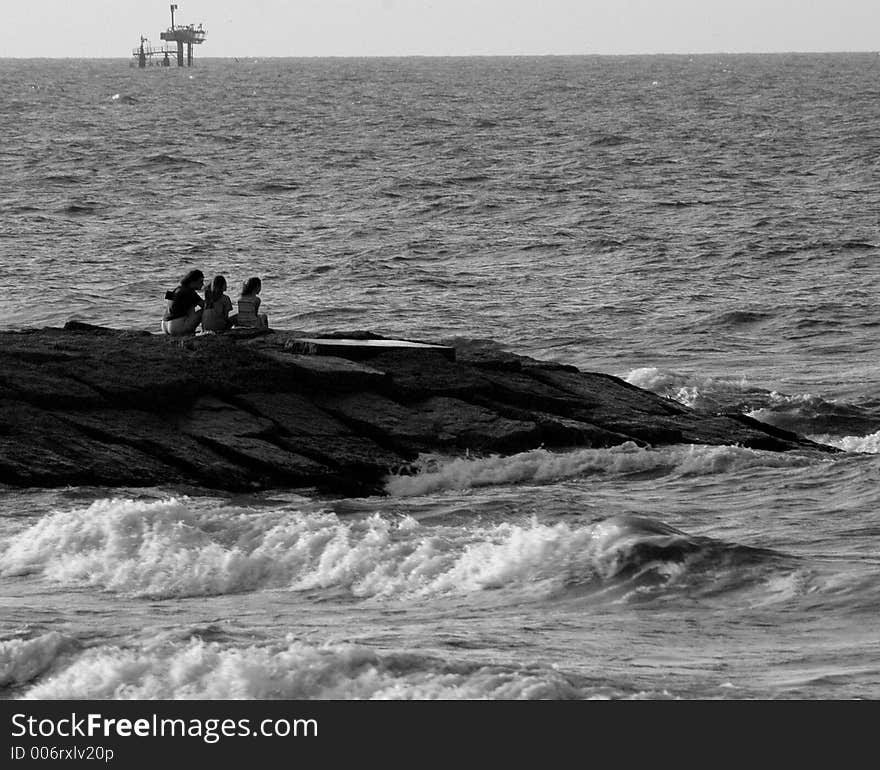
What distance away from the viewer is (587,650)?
10945 mm

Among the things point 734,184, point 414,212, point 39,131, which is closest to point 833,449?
point 414,212

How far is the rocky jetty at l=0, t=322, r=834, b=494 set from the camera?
15.2m

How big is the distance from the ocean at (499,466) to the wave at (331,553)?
31 mm

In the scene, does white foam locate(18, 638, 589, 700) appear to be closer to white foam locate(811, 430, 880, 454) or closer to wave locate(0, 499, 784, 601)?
wave locate(0, 499, 784, 601)

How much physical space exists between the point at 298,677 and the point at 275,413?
19.8 feet

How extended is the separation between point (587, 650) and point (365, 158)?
1881 inches

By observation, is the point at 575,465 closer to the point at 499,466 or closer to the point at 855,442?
the point at 499,466

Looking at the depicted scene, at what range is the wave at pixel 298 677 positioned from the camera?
995 centimetres

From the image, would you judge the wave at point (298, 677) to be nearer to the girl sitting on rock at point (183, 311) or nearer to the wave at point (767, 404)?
the girl sitting on rock at point (183, 311)

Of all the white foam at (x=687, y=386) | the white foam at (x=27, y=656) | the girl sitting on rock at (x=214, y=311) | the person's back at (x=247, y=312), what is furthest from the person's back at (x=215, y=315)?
the white foam at (x=27, y=656)

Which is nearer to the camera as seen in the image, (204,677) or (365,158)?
(204,677)

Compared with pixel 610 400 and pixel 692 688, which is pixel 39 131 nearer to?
pixel 610 400

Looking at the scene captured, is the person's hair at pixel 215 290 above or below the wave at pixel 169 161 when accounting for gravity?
above

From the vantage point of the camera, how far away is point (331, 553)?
43.4 feet
